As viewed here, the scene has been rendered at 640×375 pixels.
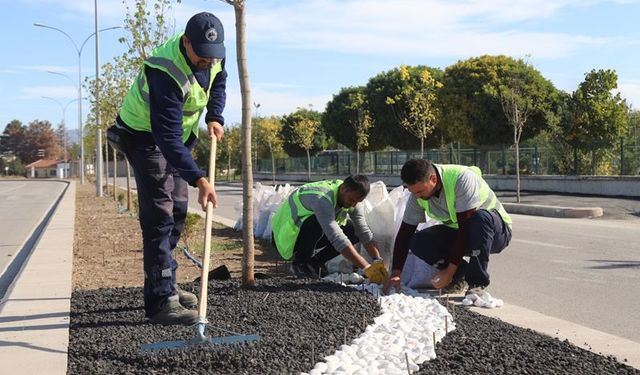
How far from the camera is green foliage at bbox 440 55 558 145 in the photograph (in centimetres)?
2812

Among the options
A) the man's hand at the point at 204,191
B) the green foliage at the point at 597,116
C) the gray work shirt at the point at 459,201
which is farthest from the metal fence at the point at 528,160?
the man's hand at the point at 204,191

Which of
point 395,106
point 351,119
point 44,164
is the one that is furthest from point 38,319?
point 44,164

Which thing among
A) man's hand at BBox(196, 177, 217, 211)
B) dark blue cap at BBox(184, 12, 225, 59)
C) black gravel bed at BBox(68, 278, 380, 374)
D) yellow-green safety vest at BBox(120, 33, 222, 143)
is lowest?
black gravel bed at BBox(68, 278, 380, 374)

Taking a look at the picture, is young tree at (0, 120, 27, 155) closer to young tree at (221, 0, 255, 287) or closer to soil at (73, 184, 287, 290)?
soil at (73, 184, 287, 290)

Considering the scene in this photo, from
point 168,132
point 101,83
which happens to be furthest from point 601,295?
point 101,83

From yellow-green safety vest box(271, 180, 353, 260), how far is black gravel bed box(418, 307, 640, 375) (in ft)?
8.00

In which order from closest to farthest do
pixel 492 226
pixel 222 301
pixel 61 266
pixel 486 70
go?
pixel 222 301
pixel 492 226
pixel 61 266
pixel 486 70

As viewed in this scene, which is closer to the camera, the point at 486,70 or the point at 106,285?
the point at 106,285

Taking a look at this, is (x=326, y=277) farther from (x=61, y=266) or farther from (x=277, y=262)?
(x=61, y=266)

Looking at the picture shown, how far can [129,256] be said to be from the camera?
8945 millimetres

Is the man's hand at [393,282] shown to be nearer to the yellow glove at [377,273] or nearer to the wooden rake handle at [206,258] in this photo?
the yellow glove at [377,273]

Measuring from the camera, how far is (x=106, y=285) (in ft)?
21.7

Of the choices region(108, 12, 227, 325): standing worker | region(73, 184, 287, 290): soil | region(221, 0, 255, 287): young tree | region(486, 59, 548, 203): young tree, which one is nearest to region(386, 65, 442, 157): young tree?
region(486, 59, 548, 203): young tree

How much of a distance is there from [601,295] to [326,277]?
7.96 feet
